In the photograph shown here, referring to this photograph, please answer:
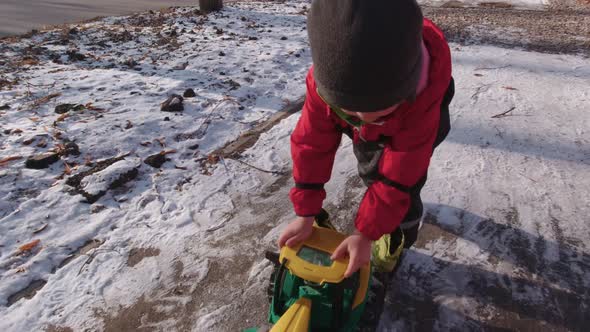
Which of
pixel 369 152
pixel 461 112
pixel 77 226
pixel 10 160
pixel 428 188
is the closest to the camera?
pixel 369 152

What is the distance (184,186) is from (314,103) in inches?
52.9

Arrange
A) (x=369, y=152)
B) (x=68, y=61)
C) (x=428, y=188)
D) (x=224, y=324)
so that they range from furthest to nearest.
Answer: (x=68, y=61) < (x=428, y=188) < (x=224, y=324) < (x=369, y=152)

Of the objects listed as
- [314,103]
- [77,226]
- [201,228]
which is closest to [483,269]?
[314,103]

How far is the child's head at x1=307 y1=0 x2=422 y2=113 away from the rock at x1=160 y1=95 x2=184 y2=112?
2.43m

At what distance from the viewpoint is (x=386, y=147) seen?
139 cm

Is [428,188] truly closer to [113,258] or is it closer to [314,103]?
[314,103]

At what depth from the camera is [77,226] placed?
2188 mm

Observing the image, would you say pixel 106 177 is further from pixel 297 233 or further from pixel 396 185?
pixel 396 185

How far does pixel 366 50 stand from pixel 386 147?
0.51 meters

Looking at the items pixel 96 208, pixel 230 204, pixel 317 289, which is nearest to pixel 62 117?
pixel 96 208

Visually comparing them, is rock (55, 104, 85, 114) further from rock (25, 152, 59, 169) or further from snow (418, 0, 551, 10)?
snow (418, 0, 551, 10)

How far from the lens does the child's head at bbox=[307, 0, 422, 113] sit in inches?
36.9

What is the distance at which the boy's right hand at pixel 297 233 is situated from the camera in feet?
4.51

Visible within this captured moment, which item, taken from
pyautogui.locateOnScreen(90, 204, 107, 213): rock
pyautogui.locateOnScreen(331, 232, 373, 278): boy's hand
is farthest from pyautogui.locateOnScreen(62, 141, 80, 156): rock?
pyautogui.locateOnScreen(331, 232, 373, 278): boy's hand
